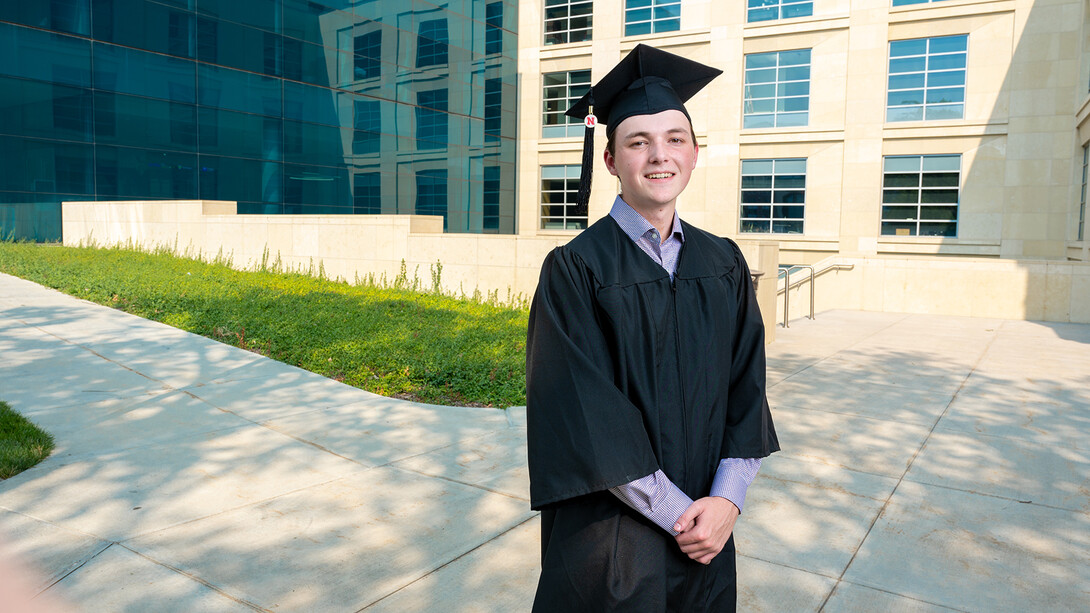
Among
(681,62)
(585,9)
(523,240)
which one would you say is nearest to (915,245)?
(585,9)

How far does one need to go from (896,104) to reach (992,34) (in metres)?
3.29

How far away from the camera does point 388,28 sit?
28000 mm

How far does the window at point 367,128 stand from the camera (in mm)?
27250

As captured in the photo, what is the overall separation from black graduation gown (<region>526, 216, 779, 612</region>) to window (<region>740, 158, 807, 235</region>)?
2643 cm

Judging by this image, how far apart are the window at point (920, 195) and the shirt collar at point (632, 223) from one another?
1029 inches

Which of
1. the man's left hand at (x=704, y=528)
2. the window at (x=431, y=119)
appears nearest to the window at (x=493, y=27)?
the window at (x=431, y=119)

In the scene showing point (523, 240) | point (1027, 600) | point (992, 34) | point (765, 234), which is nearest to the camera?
point (1027, 600)

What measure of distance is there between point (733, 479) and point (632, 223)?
80cm

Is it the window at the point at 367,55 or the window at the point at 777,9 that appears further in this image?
the window at the point at 367,55

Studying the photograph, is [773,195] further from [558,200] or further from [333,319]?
[333,319]

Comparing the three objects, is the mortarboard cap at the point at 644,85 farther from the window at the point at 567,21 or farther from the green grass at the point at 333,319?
the window at the point at 567,21

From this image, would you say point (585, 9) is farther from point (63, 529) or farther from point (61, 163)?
point (63, 529)

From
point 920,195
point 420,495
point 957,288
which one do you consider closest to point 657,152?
point 420,495

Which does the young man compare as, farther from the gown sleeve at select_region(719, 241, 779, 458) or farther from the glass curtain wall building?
the glass curtain wall building
